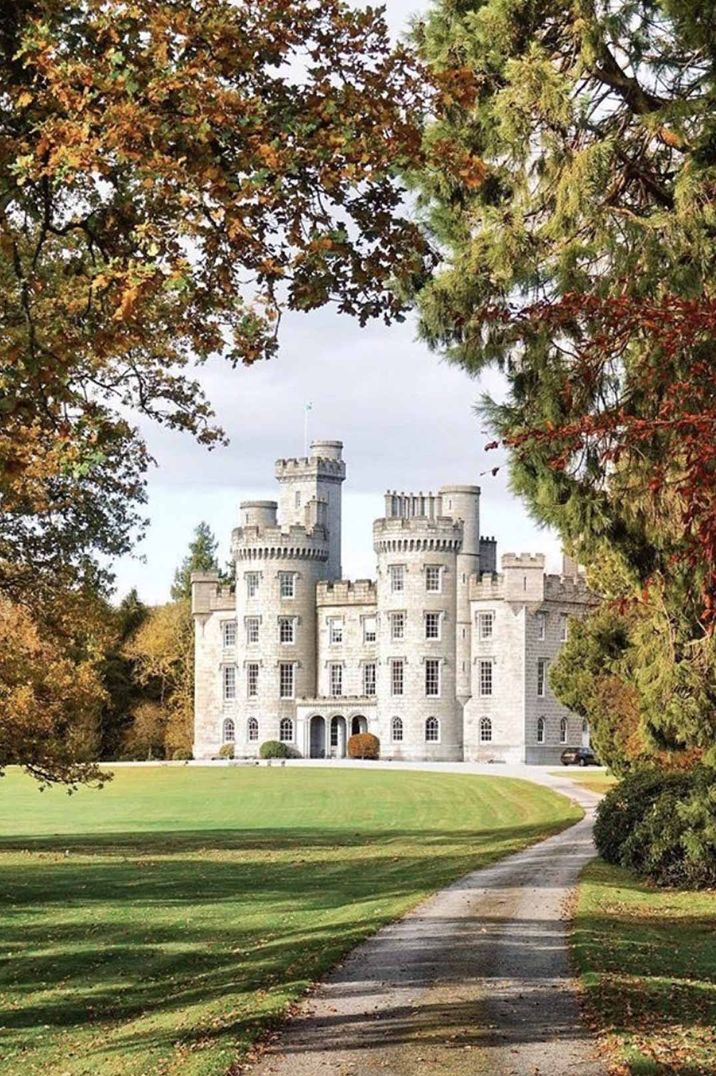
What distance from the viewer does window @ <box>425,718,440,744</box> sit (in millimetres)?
73438

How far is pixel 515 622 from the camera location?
7375cm

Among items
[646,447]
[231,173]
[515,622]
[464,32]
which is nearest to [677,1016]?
[646,447]

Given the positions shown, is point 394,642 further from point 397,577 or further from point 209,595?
point 209,595

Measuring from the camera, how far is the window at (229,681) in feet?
259

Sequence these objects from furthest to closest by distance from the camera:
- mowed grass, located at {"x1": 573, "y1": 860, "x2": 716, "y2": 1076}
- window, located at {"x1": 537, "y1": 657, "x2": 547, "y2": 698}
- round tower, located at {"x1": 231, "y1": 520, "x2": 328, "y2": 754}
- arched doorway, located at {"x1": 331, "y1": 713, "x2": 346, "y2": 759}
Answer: round tower, located at {"x1": 231, "y1": 520, "x2": 328, "y2": 754}, arched doorway, located at {"x1": 331, "y1": 713, "x2": 346, "y2": 759}, window, located at {"x1": 537, "y1": 657, "x2": 547, "y2": 698}, mowed grass, located at {"x1": 573, "y1": 860, "x2": 716, "y2": 1076}

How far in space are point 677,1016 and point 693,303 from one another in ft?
18.7

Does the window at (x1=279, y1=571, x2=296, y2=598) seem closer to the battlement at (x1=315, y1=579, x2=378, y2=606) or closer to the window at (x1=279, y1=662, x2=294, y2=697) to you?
the battlement at (x1=315, y1=579, x2=378, y2=606)

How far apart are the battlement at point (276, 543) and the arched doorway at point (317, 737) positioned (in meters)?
8.24

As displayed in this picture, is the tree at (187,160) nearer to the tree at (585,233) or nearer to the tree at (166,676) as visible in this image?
the tree at (585,233)

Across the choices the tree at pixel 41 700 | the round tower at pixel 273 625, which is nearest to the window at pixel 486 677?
the round tower at pixel 273 625

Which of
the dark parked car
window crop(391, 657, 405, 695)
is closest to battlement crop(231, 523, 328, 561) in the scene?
window crop(391, 657, 405, 695)

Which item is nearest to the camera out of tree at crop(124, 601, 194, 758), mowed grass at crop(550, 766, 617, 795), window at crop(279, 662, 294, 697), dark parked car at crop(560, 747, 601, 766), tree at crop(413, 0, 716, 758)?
tree at crop(413, 0, 716, 758)

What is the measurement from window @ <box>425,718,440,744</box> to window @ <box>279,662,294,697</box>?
24.3ft

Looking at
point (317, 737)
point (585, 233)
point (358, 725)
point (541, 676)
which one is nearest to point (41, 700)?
point (585, 233)
